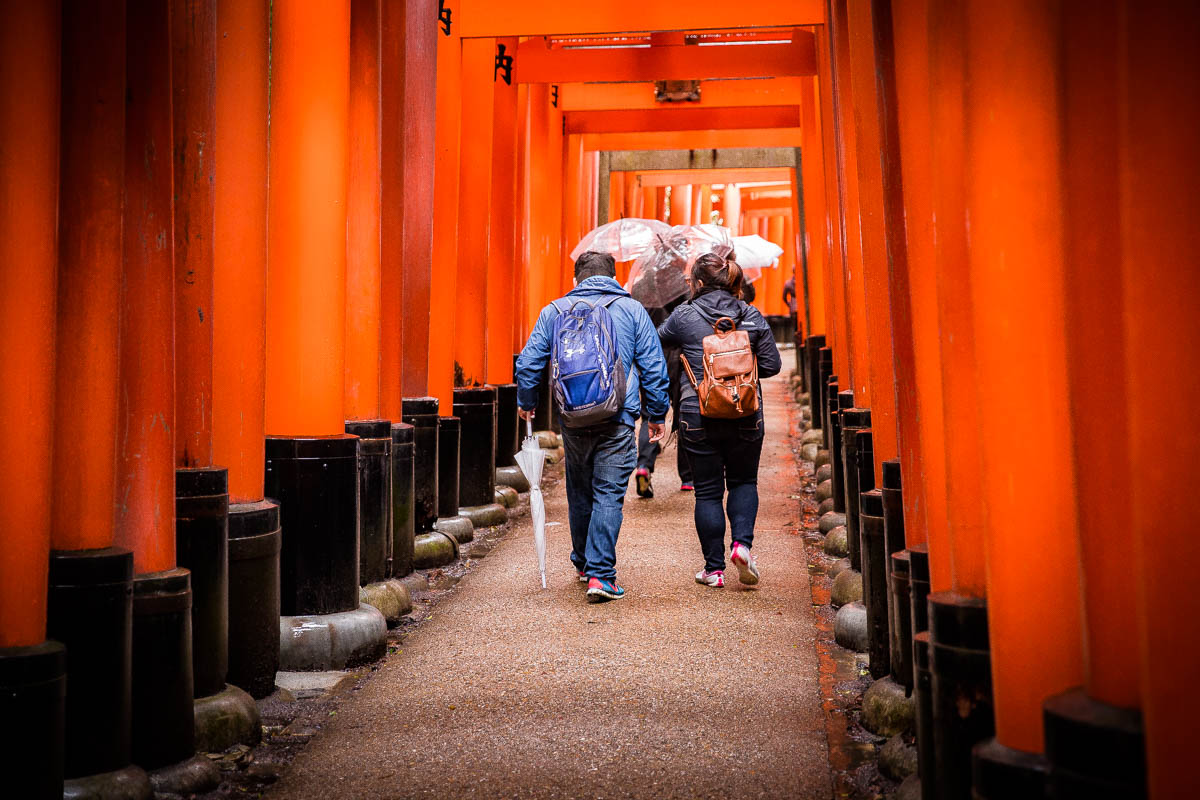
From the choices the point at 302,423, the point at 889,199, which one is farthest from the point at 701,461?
the point at 889,199

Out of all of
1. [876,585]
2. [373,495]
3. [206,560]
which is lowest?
[876,585]

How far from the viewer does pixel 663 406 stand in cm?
663

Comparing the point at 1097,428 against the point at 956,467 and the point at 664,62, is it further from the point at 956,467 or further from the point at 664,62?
the point at 664,62

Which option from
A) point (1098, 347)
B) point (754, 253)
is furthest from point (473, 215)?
point (754, 253)

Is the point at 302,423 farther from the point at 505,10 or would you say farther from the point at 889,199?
the point at 505,10

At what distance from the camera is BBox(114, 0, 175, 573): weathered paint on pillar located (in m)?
3.77

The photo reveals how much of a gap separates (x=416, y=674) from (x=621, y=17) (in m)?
5.94

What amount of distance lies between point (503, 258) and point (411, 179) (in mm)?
3095

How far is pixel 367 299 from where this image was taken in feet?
20.3

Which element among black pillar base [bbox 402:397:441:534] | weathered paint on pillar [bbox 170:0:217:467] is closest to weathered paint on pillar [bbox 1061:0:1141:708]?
weathered paint on pillar [bbox 170:0:217:467]

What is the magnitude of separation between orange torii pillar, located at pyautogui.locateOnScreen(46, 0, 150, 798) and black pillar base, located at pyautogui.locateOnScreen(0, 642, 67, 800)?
283mm

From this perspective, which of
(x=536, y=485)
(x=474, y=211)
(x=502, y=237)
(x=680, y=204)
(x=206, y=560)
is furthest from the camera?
(x=680, y=204)

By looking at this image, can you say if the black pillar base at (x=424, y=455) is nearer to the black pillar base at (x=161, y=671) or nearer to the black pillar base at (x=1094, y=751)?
the black pillar base at (x=161, y=671)

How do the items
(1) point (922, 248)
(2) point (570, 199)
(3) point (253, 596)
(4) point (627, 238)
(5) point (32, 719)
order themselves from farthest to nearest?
(2) point (570, 199)
(4) point (627, 238)
(3) point (253, 596)
(1) point (922, 248)
(5) point (32, 719)
